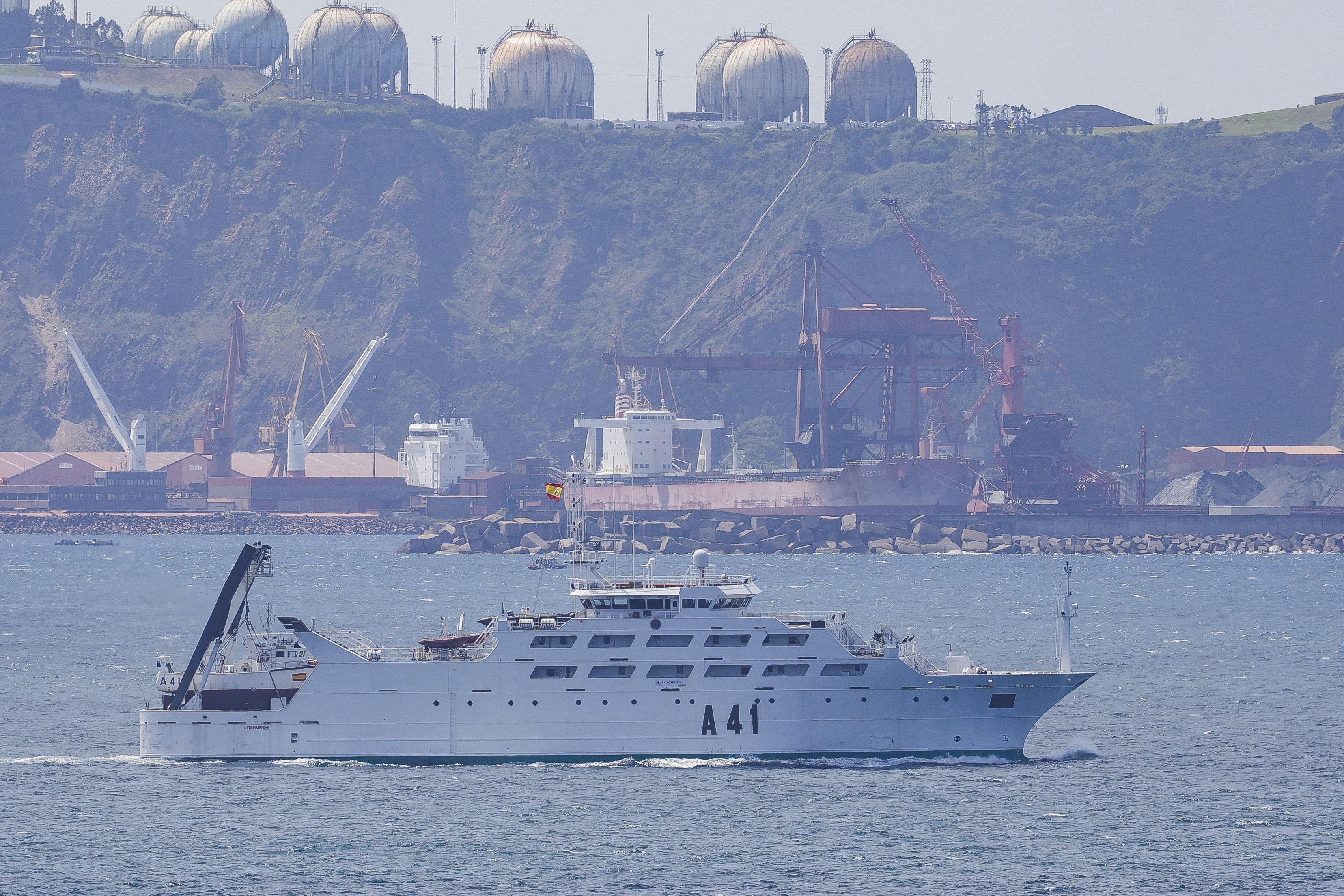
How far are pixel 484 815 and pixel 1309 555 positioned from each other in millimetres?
138130

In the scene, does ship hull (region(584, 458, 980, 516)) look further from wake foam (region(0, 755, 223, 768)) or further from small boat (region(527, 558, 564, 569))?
small boat (region(527, 558, 564, 569))

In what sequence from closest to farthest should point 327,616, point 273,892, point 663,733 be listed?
1. point 273,892
2. point 663,733
3. point 327,616

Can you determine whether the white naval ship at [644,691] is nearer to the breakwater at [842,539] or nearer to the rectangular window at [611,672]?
the rectangular window at [611,672]

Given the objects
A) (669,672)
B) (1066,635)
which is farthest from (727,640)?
(1066,635)

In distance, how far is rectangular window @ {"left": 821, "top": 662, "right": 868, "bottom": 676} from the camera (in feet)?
171

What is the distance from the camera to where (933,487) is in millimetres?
171750

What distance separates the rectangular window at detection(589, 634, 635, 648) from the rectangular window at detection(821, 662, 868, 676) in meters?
4.70

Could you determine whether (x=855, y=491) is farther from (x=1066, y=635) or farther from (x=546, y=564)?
(x=546, y=564)

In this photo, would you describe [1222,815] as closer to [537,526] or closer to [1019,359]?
[537,526]

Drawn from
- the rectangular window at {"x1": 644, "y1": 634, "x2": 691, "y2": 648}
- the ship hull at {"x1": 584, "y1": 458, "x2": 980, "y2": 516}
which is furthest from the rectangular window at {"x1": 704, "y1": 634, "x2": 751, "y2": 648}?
the ship hull at {"x1": 584, "y1": 458, "x2": 980, "y2": 516}

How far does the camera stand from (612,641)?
52.3 m

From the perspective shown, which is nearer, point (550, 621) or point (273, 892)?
point (273, 892)

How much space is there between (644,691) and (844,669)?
4.84 meters

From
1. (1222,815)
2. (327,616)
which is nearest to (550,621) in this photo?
(1222,815)
